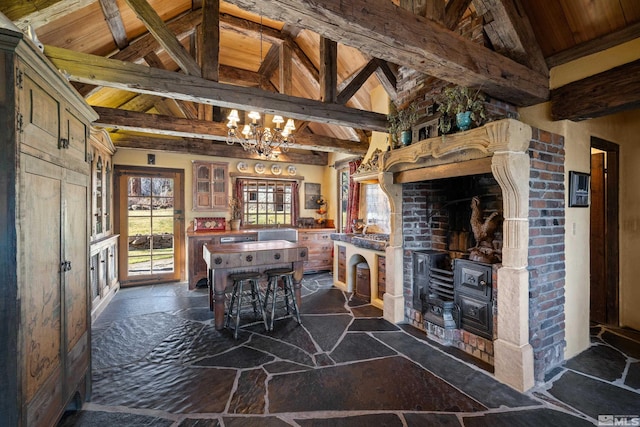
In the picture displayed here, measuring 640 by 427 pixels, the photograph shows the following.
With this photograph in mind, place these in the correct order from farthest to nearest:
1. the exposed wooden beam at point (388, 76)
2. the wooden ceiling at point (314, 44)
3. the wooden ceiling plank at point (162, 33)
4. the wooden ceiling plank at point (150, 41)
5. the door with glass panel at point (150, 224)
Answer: the door with glass panel at point (150, 224) < the exposed wooden beam at point (388, 76) < the wooden ceiling plank at point (150, 41) < the wooden ceiling plank at point (162, 33) < the wooden ceiling at point (314, 44)

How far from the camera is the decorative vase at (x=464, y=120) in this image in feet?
7.68

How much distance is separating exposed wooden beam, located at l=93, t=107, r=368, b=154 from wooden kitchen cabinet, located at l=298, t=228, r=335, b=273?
1.92m

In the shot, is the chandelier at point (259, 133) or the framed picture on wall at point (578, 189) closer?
the framed picture on wall at point (578, 189)

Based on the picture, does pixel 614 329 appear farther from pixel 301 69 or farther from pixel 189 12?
pixel 189 12

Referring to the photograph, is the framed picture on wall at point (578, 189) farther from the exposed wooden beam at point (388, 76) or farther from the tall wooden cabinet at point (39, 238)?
the tall wooden cabinet at point (39, 238)

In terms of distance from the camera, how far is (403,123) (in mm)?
3025

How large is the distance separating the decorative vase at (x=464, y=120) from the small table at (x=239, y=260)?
7.32 ft

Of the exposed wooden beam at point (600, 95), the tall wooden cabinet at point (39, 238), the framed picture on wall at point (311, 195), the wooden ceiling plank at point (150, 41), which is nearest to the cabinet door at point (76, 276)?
the tall wooden cabinet at point (39, 238)

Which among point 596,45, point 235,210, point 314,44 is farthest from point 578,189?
point 235,210

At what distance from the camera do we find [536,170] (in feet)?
7.45

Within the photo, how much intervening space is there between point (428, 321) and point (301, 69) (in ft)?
16.4

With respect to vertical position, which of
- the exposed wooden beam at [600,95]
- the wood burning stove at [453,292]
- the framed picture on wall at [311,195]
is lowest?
the wood burning stove at [453,292]

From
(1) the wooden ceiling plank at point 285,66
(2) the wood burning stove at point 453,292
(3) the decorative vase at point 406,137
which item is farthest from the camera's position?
(1) the wooden ceiling plank at point 285,66

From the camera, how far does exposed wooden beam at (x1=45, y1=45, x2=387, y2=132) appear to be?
241 centimetres
